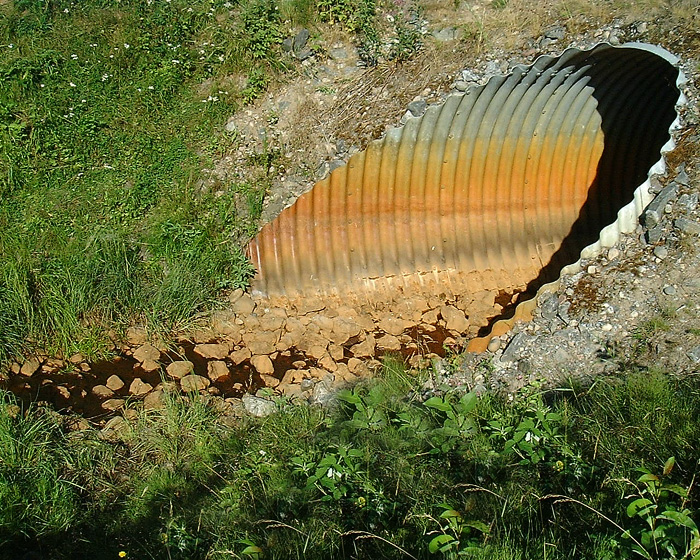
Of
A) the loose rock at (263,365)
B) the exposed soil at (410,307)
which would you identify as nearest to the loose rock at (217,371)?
the exposed soil at (410,307)

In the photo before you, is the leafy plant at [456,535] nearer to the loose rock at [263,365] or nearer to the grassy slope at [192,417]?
the grassy slope at [192,417]

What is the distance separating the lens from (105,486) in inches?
179

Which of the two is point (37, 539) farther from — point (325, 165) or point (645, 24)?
A: point (645, 24)

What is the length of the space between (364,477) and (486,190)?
4.17 m

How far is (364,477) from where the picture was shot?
408cm

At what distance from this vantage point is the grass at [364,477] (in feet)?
11.9

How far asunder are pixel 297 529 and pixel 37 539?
4.73 feet

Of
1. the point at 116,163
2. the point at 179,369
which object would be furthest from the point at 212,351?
the point at 116,163

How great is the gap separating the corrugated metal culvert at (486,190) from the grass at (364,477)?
2477 mm

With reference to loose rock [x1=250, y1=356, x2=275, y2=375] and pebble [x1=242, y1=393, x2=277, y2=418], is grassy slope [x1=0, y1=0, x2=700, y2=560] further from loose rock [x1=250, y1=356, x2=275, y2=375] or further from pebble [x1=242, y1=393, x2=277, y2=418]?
loose rock [x1=250, y1=356, x2=275, y2=375]

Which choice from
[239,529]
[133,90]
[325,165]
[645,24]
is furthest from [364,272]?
[239,529]

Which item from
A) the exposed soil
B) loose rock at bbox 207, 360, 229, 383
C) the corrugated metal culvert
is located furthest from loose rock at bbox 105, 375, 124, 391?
the corrugated metal culvert

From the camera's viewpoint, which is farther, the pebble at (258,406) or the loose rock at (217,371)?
the loose rock at (217,371)

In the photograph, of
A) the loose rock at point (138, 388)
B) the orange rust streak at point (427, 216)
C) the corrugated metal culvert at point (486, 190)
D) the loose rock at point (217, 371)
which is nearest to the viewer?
the loose rock at point (138, 388)
